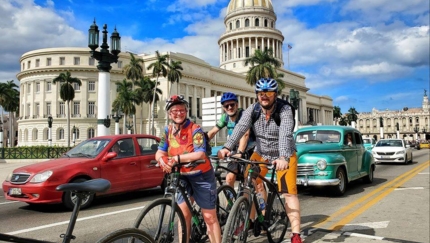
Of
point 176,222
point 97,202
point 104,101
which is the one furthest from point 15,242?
point 104,101

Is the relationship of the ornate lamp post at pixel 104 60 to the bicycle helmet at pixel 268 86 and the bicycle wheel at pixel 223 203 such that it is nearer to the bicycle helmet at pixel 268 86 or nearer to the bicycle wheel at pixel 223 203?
the bicycle wheel at pixel 223 203

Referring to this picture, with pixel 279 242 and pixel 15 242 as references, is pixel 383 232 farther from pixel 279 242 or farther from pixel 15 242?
pixel 15 242

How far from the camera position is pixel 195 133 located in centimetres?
375

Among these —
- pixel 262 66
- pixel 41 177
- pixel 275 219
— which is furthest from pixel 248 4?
pixel 275 219

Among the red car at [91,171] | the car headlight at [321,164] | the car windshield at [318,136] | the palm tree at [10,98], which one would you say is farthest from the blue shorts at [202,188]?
the palm tree at [10,98]

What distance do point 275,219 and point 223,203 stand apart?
72 centimetres

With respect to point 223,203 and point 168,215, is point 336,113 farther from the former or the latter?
point 168,215

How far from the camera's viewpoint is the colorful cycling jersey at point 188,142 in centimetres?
372

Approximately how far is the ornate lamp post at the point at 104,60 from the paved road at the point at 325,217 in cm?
869

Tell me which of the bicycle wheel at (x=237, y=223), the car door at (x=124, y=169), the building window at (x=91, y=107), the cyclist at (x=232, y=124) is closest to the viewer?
the bicycle wheel at (x=237, y=223)

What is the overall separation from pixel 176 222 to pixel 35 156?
97.0 feet

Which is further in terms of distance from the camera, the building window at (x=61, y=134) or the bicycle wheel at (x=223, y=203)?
the building window at (x=61, y=134)

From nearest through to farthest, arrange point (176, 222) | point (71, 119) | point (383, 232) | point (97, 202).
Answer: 1. point (176, 222)
2. point (383, 232)
3. point (97, 202)
4. point (71, 119)

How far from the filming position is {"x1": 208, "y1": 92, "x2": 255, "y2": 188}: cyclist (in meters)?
5.08
